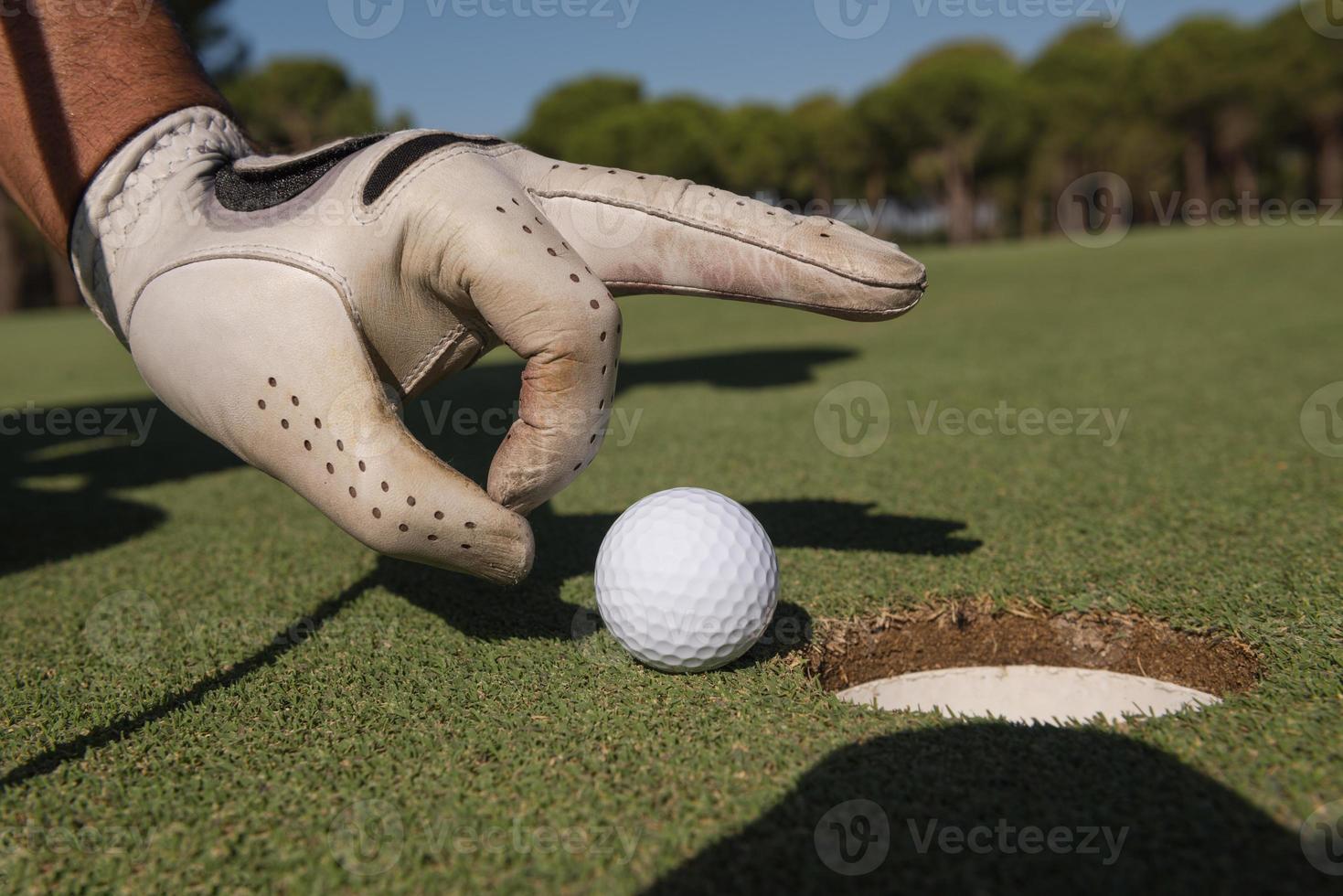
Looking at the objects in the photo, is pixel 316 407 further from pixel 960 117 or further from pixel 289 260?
pixel 960 117

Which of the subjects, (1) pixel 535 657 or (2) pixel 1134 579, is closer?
(1) pixel 535 657

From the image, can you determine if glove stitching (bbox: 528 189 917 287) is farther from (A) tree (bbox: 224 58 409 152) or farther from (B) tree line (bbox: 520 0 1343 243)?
(B) tree line (bbox: 520 0 1343 243)

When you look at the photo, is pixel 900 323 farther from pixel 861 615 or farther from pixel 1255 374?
pixel 861 615

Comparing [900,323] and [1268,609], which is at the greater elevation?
[1268,609]

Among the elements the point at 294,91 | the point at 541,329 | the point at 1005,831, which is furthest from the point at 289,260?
the point at 294,91

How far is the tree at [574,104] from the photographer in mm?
64250

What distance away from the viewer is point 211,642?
276cm

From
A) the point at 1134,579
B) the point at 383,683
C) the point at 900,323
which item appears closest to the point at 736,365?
the point at 900,323

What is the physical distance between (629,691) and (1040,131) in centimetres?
4678

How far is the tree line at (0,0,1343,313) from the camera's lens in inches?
1488

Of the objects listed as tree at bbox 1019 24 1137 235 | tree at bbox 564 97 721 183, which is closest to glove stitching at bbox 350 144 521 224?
tree at bbox 1019 24 1137 235

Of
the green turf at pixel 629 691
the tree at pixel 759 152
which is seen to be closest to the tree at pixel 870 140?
the tree at pixel 759 152

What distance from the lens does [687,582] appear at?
2369mm

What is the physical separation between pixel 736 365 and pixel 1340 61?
41.1 metres
